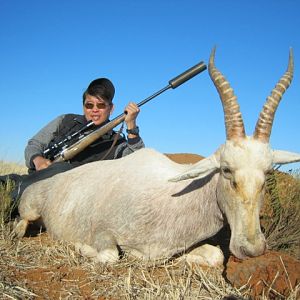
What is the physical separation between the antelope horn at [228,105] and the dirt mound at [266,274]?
112cm

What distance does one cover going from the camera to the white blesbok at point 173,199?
11.5 feet

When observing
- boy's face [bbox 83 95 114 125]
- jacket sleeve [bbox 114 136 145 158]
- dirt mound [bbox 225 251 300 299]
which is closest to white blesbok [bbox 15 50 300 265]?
dirt mound [bbox 225 251 300 299]

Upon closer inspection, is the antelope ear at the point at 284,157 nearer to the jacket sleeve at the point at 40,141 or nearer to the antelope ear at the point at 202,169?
the antelope ear at the point at 202,169

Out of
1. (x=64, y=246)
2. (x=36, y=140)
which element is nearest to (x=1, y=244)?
(x=64, y=246)

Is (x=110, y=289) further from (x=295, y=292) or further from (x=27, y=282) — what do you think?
(x=295, y=292)

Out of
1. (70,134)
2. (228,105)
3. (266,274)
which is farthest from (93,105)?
(266,274)

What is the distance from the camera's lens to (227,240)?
516 cm

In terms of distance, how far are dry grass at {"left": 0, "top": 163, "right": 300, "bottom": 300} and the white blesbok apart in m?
0.22

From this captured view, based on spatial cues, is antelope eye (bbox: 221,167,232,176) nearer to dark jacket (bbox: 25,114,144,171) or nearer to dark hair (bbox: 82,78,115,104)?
dark jacket (bbox: 25,114,144,171)

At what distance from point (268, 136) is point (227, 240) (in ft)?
6.15

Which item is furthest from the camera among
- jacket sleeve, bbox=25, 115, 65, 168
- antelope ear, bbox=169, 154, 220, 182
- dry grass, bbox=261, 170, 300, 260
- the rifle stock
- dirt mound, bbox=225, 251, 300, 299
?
jacket sleeve, bbox=25, 115, 65, 168

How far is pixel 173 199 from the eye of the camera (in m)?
4.30

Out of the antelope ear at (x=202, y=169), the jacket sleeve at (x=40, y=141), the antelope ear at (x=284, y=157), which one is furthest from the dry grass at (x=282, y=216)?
the jacket sleeve at (x=40, y=141)

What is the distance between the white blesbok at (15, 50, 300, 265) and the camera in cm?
351
